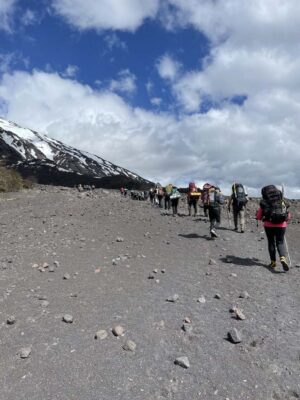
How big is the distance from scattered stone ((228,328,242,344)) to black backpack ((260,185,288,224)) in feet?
17.1

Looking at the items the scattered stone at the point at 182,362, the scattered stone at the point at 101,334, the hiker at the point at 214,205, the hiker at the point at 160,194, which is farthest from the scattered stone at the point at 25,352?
the hiker at the point at 160,194

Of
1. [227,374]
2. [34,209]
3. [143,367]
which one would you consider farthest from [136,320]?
[34,209]

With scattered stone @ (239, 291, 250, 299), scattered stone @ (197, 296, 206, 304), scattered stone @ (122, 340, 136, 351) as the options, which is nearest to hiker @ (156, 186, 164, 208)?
scattered stone @ (239, 291, 250, 299)

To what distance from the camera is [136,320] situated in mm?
7348

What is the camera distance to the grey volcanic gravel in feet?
18.3

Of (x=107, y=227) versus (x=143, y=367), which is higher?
(x=107, y=227)

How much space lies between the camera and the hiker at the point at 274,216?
11.4m

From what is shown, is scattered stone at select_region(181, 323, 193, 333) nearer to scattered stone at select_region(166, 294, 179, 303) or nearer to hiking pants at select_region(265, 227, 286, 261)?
scattered stone at select_region(166, 294, 179, 303)

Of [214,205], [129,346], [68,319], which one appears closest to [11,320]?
[68,319]

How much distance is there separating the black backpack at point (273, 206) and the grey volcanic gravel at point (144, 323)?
1298mm

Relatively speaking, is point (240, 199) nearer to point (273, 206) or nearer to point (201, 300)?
point (273, 206)

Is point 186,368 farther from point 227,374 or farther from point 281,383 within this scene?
point 281,383

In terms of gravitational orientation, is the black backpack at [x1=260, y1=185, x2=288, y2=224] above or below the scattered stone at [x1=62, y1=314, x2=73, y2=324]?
above

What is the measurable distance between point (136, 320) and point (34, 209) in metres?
16.7
